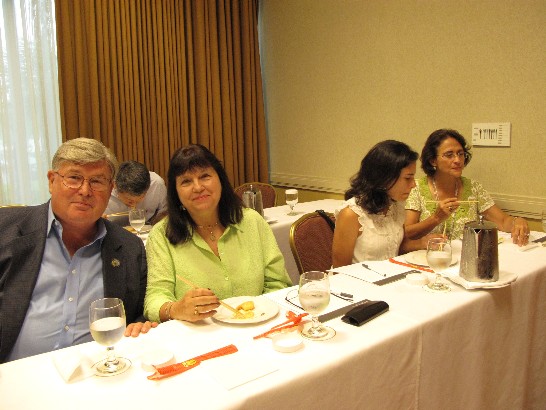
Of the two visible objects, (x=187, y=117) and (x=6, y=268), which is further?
(x=187, y=117)

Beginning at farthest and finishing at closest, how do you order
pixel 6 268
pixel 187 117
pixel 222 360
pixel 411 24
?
pixel 187 117, pixel 411 24, pixel 6 268, pixel 222 360

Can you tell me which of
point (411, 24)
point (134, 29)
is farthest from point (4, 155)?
point (411, 24)

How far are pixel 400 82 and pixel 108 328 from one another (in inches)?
125

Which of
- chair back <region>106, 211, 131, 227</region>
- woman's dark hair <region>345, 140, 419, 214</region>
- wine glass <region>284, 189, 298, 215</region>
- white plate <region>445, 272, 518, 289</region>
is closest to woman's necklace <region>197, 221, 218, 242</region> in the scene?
woman's dark hair <region>345, 140, 419, 214</region>

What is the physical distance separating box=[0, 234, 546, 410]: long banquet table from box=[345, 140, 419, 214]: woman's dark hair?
0.55 metres

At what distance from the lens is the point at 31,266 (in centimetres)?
152

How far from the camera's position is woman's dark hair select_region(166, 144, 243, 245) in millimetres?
1805

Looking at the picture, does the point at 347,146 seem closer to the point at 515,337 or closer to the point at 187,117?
the point at 187,117

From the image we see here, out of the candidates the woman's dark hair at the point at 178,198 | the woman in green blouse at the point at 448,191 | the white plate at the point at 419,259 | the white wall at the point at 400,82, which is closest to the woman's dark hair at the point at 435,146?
the woman in green blouse at the point at 448,191

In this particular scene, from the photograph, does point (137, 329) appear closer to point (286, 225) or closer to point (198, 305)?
point (198, 305)

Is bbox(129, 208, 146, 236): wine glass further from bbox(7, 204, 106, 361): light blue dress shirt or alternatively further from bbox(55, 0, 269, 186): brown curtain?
bbox(55, 0, 269, 186): brown curtain

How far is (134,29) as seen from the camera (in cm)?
415

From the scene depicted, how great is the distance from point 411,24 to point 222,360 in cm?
315

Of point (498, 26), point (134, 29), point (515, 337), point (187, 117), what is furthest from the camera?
point (187, 117)
